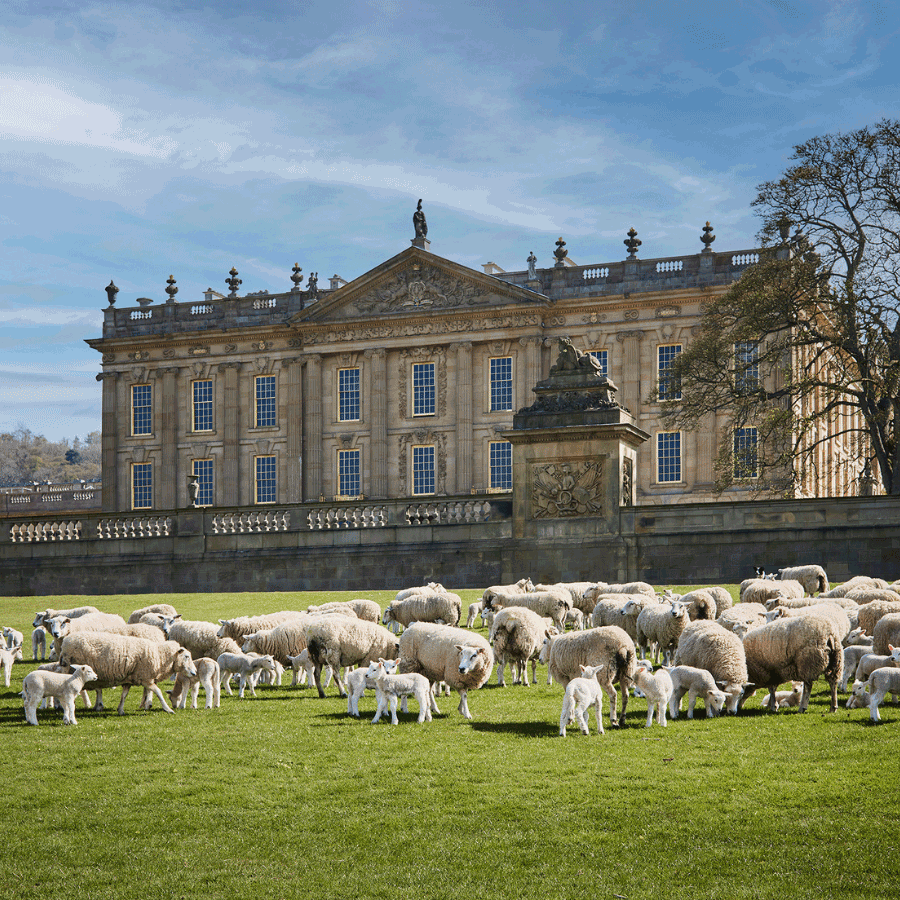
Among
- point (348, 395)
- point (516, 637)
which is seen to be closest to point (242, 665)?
point (516, 637)

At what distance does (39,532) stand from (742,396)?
22.9 m

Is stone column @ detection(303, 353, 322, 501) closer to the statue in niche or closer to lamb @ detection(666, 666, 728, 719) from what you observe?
the statue in niche

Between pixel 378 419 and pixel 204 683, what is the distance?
2142 inches

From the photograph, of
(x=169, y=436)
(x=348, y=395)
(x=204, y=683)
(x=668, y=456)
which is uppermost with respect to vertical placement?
(x=348, y=395)

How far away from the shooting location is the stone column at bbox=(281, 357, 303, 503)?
7031 centimetres

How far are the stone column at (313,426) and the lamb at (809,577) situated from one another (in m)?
47.3

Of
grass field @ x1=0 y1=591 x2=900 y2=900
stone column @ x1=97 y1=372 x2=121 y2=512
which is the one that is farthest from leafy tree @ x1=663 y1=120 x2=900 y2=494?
stone column @ x1=97 y1=372 x2=121 y2=512

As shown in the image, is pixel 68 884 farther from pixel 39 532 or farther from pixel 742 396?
pixel 742 396

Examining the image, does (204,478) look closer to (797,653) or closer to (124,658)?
(124,658)

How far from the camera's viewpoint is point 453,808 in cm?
1036

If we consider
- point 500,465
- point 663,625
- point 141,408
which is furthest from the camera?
point 141,408

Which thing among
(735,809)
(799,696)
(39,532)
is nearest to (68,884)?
(735,809)

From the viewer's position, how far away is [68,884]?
9.09m

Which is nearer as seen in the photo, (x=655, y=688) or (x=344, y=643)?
(x=655, y=688)
